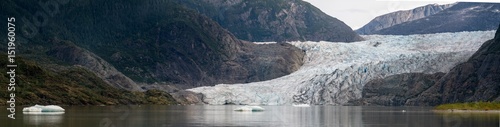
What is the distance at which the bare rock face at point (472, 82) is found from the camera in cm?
12406

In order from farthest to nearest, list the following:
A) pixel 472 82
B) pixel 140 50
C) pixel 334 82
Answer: pixel 140 50 → pixel 334 82 → pixel 472 82

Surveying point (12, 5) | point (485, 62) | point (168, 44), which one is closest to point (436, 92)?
point (485, 62)

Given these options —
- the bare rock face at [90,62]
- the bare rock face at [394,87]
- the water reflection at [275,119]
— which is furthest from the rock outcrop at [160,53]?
the water reflection at [275,119]

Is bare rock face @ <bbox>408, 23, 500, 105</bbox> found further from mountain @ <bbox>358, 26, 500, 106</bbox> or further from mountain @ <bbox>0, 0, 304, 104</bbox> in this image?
mountain @ <bbox>0, 0, 304, 104</bbox>

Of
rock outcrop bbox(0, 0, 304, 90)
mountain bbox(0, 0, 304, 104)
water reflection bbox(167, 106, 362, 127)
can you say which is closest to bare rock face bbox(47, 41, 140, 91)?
mountain bbox(0, 0, 304, 104)

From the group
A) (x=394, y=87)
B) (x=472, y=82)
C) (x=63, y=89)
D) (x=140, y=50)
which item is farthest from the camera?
(x=140, y=50)

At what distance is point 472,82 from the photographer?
130 meters

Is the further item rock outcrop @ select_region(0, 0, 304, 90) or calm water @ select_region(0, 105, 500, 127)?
rock outcrop @ select_region(0, 0, 304, 90)

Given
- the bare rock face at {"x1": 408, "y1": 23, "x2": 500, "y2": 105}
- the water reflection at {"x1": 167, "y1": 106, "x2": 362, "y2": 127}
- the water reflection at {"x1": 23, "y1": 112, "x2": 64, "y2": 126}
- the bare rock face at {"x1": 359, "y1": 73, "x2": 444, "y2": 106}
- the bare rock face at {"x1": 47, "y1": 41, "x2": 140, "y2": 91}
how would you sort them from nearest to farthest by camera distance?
1. the water reflection at {"x1": 23, "y1": 112, "x2": 64, "y2": 126}
2. the water reflection at {"x1": 167, "y1": 106, "x2": 362, "y2": 127}
3. the bare rock face at {"x1": 408, "y1": 23, "x2": 500, "y2": 105}
4. the bare rock face at {"x1": 359, "y1": 73, "x2": 444, "y2": 106}
5. the bare rock face at {"x1": 47, "y1": 41, "x2": 140, "y2": 91}

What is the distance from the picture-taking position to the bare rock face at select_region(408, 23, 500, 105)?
407ft

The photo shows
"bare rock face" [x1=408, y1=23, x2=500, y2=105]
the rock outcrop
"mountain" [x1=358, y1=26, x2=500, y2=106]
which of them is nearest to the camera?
"bare rock face" [x1=408, y1=23, x2=500, y2=105]

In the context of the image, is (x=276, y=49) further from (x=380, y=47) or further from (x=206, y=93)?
(x=206, y=93)

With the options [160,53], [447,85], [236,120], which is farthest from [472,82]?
[160,53]

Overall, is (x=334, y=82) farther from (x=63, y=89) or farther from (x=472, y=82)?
(x=63, y=89)
